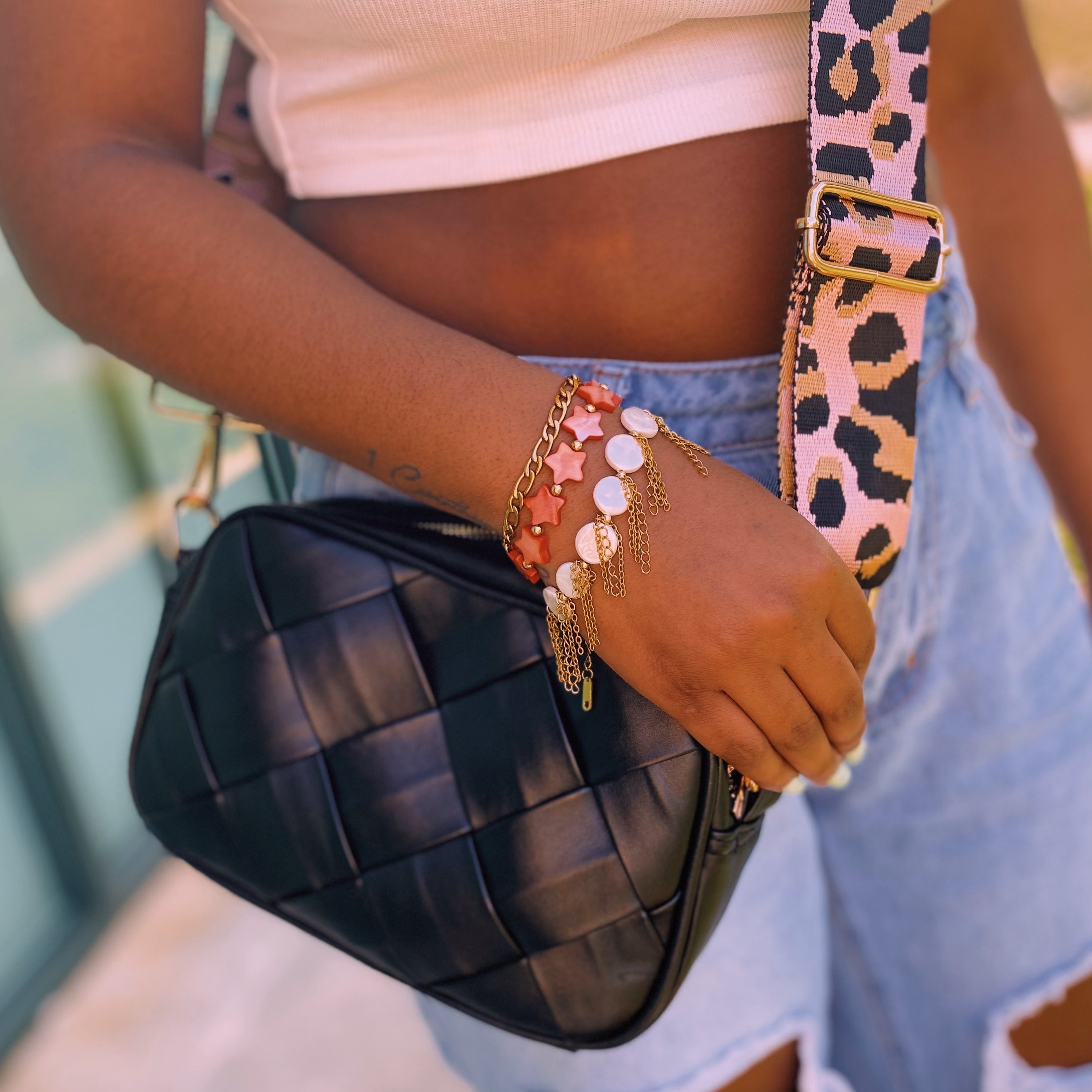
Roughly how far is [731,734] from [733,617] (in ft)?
0.29

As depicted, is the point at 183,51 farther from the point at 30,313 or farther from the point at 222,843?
the point at 30,313

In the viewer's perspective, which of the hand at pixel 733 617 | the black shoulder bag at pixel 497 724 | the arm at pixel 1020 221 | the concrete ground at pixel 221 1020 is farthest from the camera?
the concrete ground at pixel 221 1020

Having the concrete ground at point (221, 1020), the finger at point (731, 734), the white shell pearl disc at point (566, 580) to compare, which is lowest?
the concrete ground at point (221, 1020)

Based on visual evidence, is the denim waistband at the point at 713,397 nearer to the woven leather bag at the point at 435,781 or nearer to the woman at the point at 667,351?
the woman at the point at 667,351

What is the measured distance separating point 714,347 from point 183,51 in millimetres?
459

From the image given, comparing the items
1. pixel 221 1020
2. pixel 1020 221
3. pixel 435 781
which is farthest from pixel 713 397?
pixel 221 1020

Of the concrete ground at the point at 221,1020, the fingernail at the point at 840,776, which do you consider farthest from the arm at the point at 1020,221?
the concrete ground at the point at 221,1020

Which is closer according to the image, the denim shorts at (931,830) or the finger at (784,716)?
the finger at (784,716)

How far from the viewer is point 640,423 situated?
57 cm

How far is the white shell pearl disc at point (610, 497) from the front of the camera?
539 millimetres

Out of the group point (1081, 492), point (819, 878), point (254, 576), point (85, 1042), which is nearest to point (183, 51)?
point (254, 576)

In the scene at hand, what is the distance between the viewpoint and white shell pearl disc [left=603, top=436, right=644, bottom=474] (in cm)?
55

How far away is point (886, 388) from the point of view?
65 centimetres

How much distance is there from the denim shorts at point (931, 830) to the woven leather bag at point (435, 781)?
115 millimetres
